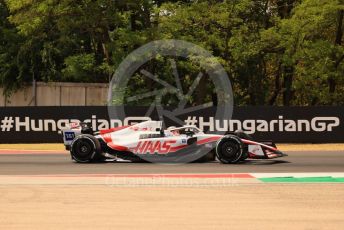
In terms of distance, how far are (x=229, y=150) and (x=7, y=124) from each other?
14.0 meters

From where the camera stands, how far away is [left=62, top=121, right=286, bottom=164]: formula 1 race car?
15.6 metres

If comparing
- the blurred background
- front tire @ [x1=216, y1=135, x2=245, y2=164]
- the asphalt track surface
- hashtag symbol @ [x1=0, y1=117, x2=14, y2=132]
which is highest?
the blurred background

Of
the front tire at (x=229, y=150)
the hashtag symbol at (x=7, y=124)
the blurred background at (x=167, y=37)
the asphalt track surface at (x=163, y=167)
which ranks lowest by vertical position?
the asphalt track surface at (x=163, y=167)

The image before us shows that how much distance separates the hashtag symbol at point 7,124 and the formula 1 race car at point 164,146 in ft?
36.1

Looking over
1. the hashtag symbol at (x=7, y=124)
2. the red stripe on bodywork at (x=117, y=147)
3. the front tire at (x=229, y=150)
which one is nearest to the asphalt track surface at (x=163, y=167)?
the front tire at (x=229, y=150)

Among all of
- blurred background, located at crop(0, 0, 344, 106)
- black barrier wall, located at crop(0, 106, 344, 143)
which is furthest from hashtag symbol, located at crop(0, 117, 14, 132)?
blurred background, located at crop(0, 0, 344, 106)

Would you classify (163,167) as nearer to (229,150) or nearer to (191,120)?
(229,150)

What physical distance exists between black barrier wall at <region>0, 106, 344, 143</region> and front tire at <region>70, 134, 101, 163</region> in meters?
9.89

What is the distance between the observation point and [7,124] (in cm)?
2678

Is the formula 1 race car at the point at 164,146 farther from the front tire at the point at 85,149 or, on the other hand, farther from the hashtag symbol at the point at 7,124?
the hashtag symbol at the point at 7,124

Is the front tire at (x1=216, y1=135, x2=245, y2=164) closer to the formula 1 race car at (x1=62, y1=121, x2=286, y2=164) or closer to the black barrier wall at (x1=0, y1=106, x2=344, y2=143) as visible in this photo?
the formula 1 race car at (x1=62, y1=121, x2=286, y2=164)

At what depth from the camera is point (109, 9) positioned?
31.2 m

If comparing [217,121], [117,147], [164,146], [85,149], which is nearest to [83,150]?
[85,149]

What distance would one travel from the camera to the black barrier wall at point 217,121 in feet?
83.5
